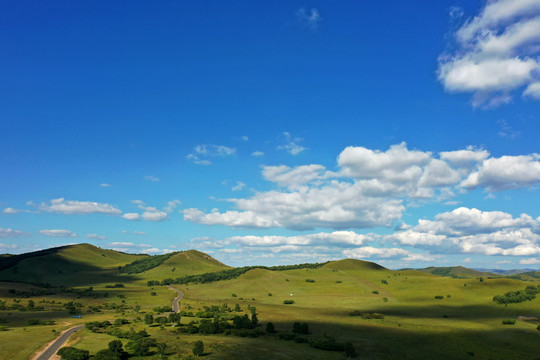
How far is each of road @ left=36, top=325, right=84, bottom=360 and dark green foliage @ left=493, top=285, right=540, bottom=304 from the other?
15922 centimetres

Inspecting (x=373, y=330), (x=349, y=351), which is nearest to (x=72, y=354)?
(x=349, y=351)

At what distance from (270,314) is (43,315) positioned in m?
76.7

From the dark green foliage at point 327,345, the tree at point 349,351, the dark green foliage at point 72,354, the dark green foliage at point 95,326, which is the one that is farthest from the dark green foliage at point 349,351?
the dark green foliage at point 95,326

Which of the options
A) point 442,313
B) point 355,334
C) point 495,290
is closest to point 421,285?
point 495,290

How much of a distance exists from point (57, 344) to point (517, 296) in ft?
550

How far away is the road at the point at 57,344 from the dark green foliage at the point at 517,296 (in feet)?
522

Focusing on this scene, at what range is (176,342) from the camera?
238 ft

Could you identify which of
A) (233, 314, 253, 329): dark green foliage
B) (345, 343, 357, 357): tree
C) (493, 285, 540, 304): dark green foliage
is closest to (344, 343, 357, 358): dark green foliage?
(345, 343, 357, 357): tree

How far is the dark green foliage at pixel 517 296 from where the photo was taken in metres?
140

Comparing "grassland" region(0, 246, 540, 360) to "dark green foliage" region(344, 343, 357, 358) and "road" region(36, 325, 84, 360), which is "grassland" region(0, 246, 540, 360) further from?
"road" region(36, 325, 84, 360)

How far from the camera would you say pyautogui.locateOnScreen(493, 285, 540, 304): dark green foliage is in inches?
5517

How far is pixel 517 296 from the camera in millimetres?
143125

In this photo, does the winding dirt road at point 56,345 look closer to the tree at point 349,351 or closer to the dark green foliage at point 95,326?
the dark green foliage at point 95,326

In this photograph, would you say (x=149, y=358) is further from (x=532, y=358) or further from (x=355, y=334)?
(x=532, y=358)
